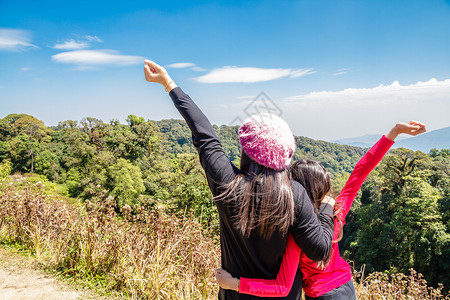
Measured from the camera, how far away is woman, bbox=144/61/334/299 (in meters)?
0.92

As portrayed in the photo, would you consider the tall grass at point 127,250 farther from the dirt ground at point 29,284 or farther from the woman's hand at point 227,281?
the woman's hand at point 227,281

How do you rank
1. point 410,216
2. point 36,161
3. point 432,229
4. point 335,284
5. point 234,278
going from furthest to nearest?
1. point 36,161
2. point 410,216
3. point 432,229
4. point 335,284
5. point 234,278

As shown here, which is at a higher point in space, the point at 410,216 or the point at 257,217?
the point at 257,217

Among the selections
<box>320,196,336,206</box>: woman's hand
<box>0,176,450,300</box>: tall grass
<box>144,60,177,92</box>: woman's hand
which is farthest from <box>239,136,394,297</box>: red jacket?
<box>0,176,450,300</box>: tall grass

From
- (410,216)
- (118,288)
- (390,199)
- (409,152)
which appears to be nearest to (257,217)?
(118,288)

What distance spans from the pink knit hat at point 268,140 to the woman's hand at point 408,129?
0.74m

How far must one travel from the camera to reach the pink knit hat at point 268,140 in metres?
0.94

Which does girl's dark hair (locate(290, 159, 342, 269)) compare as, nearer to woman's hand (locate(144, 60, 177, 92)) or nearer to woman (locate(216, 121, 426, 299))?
woman (locate(216, 121, 426, 299))

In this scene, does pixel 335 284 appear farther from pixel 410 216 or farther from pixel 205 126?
pixel 410 216

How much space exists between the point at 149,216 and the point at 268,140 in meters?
2.39

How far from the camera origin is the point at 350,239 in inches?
1053

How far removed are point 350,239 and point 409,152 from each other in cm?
969

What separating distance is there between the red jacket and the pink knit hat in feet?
0.97

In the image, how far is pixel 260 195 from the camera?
93 cm
